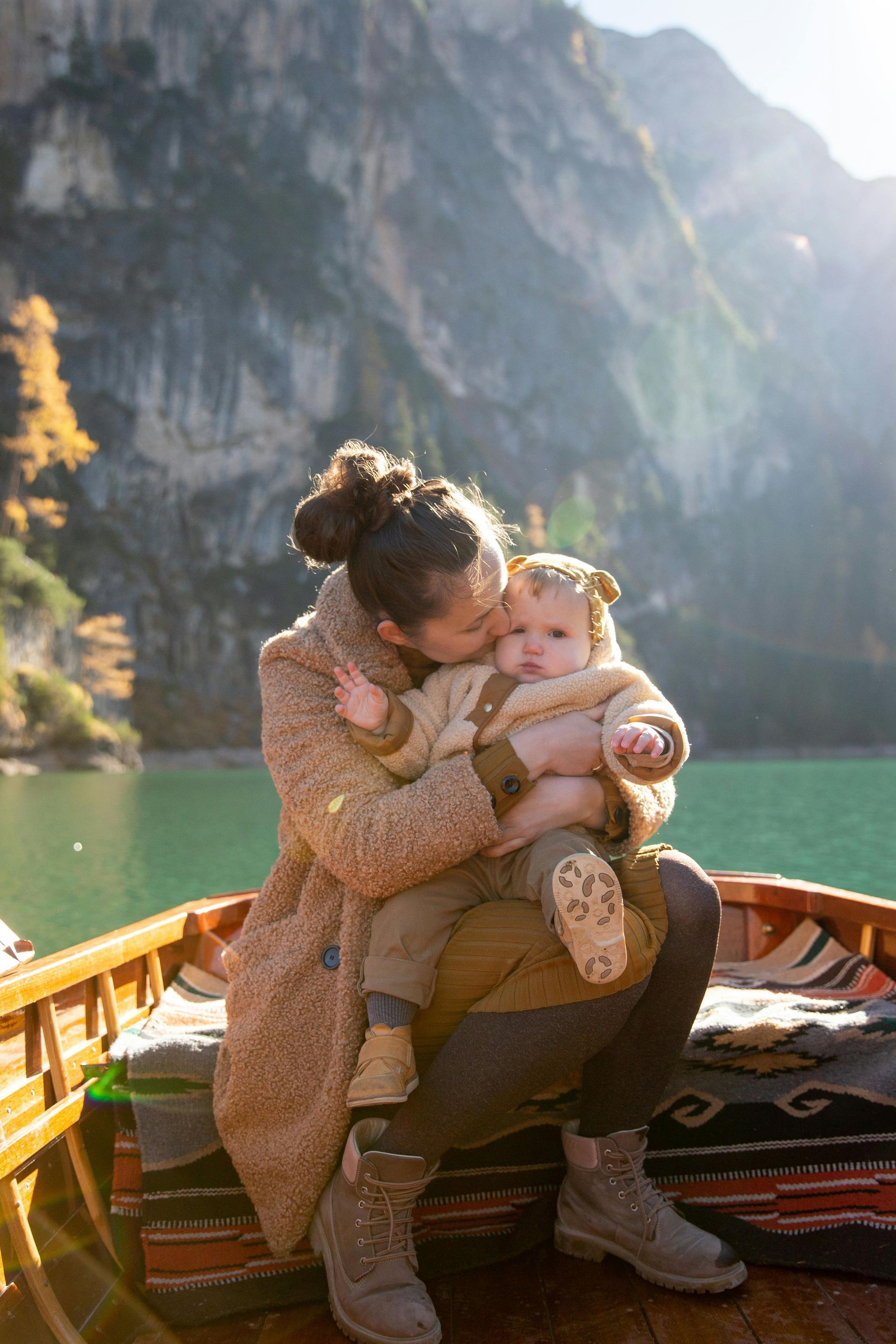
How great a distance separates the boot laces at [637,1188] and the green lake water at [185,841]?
5.08 meters

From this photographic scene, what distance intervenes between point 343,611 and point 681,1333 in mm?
1090

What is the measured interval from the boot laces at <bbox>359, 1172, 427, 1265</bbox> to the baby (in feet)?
0.40

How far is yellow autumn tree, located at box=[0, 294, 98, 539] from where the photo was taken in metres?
22.6

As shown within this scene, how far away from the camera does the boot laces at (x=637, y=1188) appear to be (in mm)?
1333

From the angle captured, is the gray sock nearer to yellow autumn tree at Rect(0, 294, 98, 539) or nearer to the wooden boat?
the wooden boat

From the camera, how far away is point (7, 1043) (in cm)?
143

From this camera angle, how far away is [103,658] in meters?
23.5

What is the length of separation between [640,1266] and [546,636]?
3.02 feet

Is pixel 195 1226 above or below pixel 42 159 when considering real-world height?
below

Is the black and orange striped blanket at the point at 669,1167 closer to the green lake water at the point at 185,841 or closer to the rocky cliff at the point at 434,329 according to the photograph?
the green lake water at the point at 185,841

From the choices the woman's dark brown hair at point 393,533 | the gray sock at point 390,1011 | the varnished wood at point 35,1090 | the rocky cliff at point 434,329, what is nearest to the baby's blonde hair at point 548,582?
the woman's dark brown hair at point 393,533

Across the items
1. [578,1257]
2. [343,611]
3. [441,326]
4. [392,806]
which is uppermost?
[441,326]

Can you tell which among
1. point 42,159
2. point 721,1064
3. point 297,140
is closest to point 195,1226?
point 721,1064

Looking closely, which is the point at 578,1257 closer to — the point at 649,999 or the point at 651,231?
the point at 649,999
